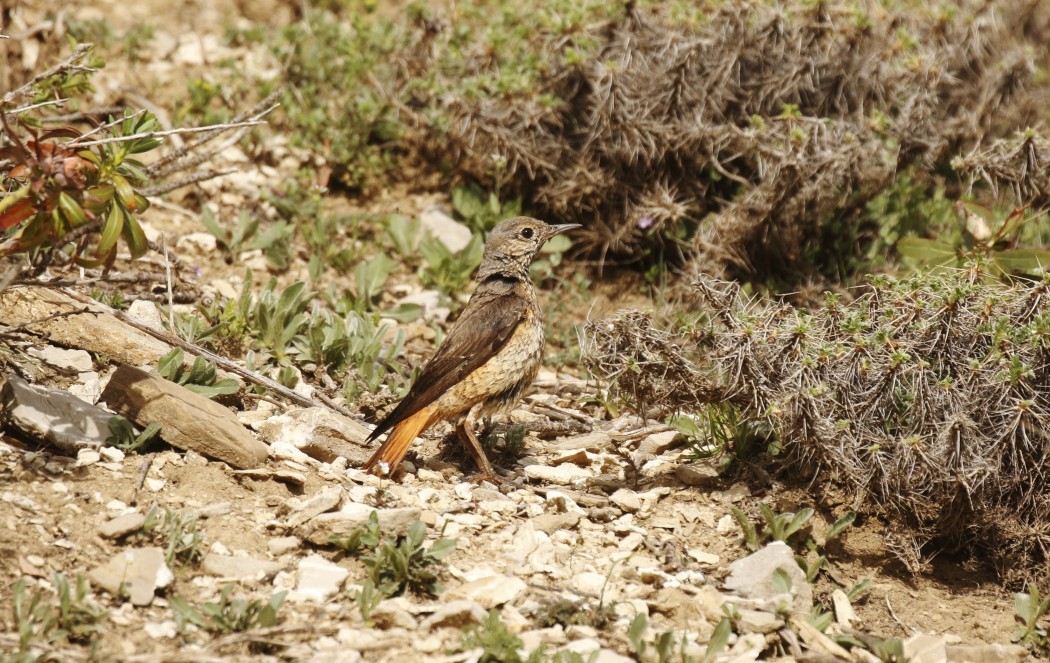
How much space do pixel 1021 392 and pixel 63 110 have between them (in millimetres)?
6497

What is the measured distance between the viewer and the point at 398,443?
5.58 meters

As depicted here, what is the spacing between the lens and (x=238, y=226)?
24.9 ft

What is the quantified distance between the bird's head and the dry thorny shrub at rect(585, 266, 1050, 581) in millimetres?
1857

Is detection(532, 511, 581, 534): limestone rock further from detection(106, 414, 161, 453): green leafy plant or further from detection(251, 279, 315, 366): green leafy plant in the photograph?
detection(251, 279, 315, 366): green leafy plant

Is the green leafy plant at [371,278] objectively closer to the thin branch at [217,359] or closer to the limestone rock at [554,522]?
the thin branch at [217,359]

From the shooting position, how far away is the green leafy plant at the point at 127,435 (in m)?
4.96

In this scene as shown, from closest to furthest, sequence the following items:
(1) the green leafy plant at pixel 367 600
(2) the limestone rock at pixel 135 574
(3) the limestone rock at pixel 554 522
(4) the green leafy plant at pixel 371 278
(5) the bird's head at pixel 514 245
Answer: (2) the limestone rock at pixel 135 574, (1) the green leafy plant at pixel 367 600, (3) the limestone rock at pixel 554 522, (5) the bird's head at pixel 514 245, (4) the green leafy plant at pixel 371 278

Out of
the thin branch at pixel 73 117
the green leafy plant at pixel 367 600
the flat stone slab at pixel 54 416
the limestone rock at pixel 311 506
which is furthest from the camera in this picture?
the thin branch at pixel 73 117

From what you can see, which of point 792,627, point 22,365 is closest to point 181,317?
point 22,365

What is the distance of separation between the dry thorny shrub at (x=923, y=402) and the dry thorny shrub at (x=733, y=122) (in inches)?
84.4

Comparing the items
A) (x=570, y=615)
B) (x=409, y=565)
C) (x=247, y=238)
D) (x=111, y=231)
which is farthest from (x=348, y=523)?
(x=247, y=238)

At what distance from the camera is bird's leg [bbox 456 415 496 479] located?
5.81 metres

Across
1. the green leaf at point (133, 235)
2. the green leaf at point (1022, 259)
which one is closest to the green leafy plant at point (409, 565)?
the green leaf at point (133, 235)

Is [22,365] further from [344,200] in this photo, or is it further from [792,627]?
[792,627]
